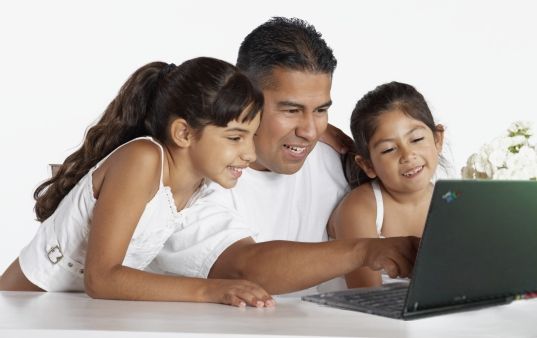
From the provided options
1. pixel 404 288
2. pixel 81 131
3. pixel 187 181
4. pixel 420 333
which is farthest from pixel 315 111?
pixel 81 131

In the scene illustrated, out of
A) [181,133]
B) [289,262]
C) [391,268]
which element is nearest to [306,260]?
[289,262]

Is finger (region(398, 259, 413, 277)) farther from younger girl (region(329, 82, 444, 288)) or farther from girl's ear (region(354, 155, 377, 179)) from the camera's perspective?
girl's ear (region(354, 155, 377, 179))

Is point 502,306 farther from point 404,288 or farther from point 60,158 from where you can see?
point 60,158

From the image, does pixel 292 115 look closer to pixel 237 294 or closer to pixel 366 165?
pixel 366 165

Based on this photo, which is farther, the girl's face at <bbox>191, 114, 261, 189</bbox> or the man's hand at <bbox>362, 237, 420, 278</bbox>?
the girl's face at <bbox>191, 114, 261, 189</bbox>

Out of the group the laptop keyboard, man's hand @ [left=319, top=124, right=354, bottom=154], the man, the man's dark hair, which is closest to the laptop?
the laptop keyboard

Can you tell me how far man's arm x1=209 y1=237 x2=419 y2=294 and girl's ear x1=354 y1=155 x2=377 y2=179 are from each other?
0.60 metres

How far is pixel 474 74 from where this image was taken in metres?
5.47

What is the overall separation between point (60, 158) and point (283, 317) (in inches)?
162

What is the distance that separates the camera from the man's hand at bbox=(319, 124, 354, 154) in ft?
9.16

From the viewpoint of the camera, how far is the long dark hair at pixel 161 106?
2.13 metres

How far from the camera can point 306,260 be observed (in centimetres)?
188

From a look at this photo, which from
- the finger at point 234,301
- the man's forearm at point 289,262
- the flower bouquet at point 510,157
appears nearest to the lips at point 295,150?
the man's forearm at point 289,262

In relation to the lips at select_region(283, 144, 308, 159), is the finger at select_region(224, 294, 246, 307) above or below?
below
